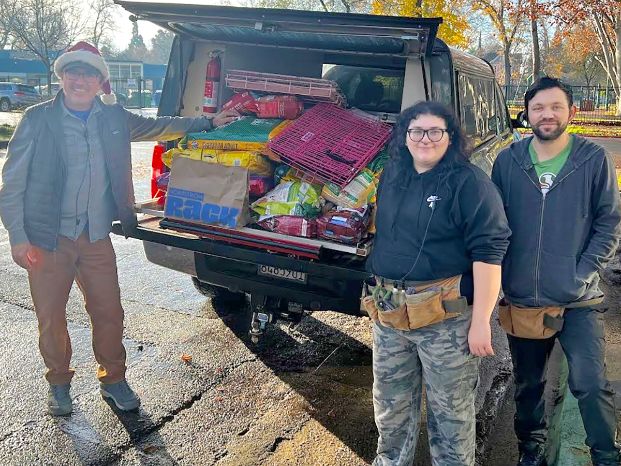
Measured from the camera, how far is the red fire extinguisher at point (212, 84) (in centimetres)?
434

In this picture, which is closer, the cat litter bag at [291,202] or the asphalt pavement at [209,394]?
the asphalt pavement at [209,394]

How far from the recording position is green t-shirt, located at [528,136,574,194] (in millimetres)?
2682

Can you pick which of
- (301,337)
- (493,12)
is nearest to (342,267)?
(301,337)

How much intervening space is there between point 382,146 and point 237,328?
1.90 meters

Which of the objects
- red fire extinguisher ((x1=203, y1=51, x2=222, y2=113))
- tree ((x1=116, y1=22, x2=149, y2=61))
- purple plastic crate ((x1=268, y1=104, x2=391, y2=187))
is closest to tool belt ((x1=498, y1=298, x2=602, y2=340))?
purple plastic crate ((x1=268, y1=104, x2=391, y2=187))

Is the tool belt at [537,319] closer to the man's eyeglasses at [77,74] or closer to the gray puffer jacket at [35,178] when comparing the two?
the gray puffer jacket at [35,178]

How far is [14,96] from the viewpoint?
32.2 m

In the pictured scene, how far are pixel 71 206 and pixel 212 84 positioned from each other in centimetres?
151

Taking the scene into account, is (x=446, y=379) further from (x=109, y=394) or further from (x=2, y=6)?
(x=2, y=6)

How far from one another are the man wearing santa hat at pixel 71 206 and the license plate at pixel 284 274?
844 mm

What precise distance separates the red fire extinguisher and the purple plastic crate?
768mm

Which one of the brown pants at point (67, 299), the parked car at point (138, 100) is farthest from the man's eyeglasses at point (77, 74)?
the parked car at point (138, 100)

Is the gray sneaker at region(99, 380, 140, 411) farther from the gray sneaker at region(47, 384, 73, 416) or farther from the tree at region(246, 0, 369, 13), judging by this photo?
the tree at region(246, 0, 369, 13)

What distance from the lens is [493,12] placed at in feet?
78.5
